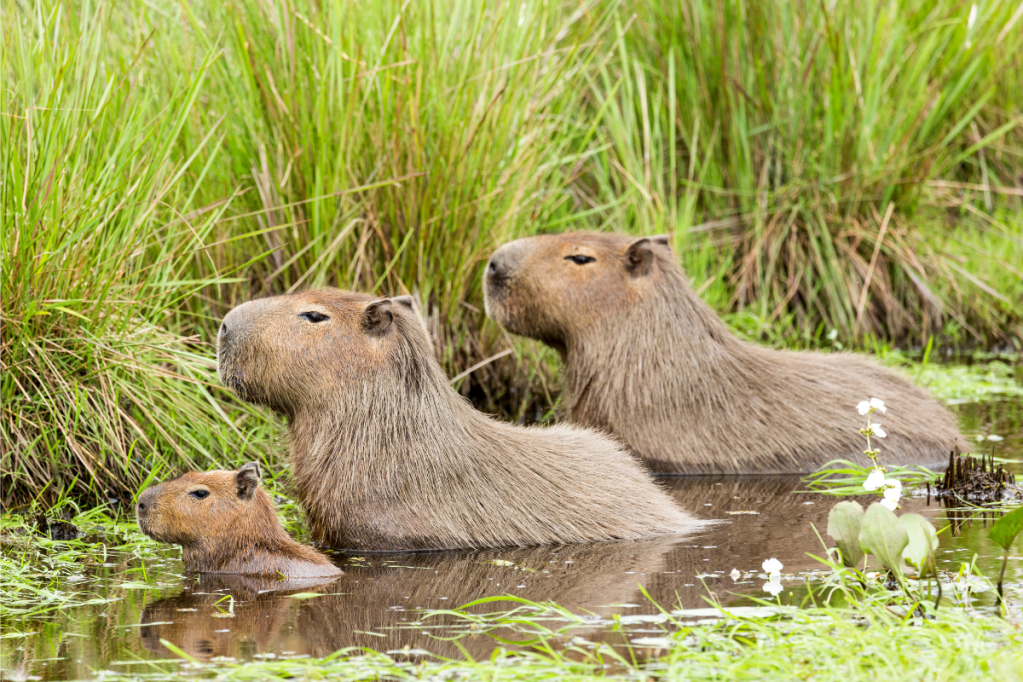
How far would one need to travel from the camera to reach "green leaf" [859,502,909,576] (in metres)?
3.54

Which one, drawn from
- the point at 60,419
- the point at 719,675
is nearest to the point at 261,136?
the point at 60,419

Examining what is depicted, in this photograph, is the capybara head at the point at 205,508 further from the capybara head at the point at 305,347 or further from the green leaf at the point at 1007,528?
the green leaf at the point at 1007,528

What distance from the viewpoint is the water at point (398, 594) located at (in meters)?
3.36

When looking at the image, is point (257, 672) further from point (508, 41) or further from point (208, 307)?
point (508, 41)

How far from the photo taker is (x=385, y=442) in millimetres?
4582

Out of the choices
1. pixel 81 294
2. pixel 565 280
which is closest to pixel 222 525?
pixel 81 294

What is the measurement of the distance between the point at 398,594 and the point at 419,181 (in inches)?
115

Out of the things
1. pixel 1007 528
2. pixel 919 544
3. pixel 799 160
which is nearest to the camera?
pixel 919 544

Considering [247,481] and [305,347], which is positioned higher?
[305,347]

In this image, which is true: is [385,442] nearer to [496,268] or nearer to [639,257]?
[496,268]

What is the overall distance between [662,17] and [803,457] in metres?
4.27

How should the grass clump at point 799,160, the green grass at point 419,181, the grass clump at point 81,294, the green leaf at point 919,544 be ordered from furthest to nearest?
the grass clump at point 799,160 < the green grass at point 419,181 < the grass clump at point 81,294 < the green leaf at point 919,544

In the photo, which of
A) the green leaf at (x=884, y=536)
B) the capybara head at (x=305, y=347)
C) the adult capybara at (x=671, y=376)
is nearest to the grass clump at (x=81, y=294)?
the capybara head at (x=305, y=347)

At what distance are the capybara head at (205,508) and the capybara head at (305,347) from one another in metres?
0.42
